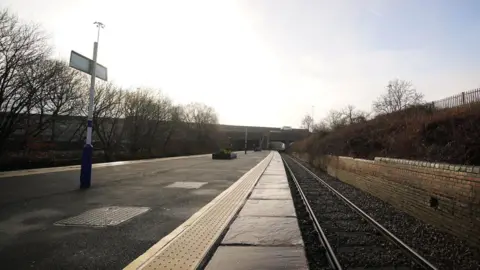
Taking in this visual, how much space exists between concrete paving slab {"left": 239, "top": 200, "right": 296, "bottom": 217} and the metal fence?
851 centimetres

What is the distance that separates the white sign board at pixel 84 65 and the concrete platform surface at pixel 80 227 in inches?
160

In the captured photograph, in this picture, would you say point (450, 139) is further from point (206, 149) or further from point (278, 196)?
point (206, 149)

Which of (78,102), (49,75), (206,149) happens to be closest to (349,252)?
(49,75)

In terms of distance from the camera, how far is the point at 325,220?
953 centimetres

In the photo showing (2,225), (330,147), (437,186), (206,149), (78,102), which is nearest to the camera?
(2,225)

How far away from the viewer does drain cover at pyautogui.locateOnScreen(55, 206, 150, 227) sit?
7792 mm

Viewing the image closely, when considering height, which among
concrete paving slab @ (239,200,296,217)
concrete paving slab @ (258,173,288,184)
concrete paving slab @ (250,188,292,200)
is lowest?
concrete paving slab @ (239,200,296,217)

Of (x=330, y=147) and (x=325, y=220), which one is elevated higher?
(x=330, y=147)

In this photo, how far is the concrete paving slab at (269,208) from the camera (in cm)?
943

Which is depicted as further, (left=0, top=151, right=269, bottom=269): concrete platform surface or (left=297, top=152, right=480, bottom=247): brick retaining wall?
(left=297, top=152, right=480, bottom=247): brick retaining wall

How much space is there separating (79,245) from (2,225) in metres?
2.31

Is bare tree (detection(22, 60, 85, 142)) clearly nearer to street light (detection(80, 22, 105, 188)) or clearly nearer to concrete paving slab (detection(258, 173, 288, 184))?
street light (detection(80, 22, 105, 188))

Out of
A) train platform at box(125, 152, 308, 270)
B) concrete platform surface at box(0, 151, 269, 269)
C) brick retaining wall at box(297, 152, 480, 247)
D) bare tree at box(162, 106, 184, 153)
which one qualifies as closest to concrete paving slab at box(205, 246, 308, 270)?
train platform at box(125, 152, 308, 270)

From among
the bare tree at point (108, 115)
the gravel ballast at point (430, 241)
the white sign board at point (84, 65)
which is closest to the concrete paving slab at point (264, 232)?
the gravel ballast at point (430, 241)
